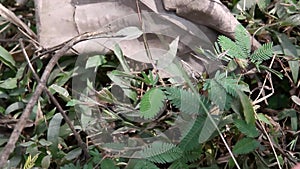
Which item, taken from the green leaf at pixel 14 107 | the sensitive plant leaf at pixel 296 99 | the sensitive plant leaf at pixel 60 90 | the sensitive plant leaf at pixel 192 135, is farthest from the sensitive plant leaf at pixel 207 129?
the green leaf at pixel 14 107

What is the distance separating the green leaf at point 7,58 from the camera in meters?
1.38

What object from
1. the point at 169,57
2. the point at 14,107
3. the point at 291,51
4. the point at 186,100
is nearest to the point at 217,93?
the point at 186,100

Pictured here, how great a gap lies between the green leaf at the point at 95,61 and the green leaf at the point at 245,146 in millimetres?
376

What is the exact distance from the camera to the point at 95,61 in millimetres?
1312

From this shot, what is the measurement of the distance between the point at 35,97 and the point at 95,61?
28cm

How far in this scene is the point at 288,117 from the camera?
1288mm

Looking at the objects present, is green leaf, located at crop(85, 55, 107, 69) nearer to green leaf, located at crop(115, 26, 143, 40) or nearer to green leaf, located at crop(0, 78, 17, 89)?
green leaf, located at crop(115, 26, 143, 40)

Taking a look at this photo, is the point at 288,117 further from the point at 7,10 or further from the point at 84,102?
the point at 7,10

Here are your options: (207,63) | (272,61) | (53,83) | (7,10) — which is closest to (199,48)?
(207,63)

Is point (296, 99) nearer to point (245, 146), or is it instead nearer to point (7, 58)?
point (245, 146)

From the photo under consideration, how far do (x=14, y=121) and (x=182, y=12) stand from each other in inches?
17.9

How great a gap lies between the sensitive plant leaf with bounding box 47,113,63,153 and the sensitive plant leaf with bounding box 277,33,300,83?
54cm

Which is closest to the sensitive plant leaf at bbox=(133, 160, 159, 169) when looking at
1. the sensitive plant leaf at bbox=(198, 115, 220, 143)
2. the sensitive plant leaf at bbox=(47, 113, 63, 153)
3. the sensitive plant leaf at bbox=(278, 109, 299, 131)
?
the sensitive plant leaf at bbox=(198, 115, 220, 143)

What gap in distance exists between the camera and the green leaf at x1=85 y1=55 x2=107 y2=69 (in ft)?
4.30
